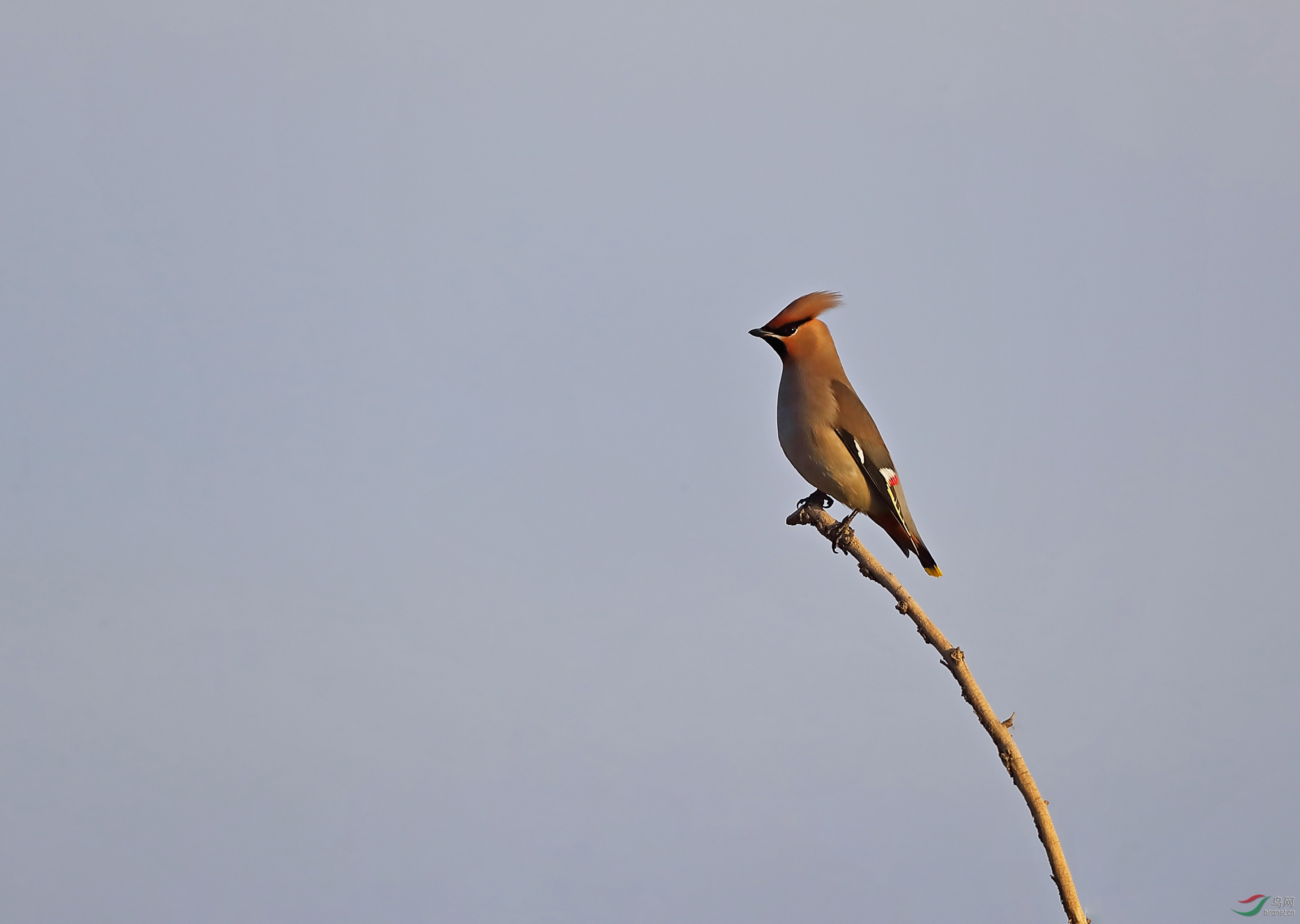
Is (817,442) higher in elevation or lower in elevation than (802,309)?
lower

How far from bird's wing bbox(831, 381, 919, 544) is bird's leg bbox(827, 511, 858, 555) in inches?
7.3

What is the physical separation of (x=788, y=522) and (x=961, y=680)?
1.78 meters

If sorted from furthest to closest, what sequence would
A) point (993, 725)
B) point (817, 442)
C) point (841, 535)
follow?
point (817, 442) → point (841, 535) → point (993, 725)

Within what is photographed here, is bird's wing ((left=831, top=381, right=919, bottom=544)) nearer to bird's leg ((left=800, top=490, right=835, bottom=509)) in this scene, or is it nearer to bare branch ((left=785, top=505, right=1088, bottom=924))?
bird's leg ((left=800, top=490, right=835, bottom=509))

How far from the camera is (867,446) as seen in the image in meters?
5.37

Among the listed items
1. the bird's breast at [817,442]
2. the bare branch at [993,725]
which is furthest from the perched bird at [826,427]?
the bare branch at [993,725]

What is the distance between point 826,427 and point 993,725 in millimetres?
2314

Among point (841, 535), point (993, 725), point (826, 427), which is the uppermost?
point (826, 427)

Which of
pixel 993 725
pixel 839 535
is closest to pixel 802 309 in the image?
pixel 839 535

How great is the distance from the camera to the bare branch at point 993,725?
112 inches

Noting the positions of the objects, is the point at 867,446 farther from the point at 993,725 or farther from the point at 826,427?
the point at 993,725

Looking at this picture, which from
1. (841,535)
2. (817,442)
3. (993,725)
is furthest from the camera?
(817,442)

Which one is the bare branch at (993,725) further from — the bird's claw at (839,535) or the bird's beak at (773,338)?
the bird's beak at (773,338)

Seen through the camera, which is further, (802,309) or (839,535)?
(802,309)
